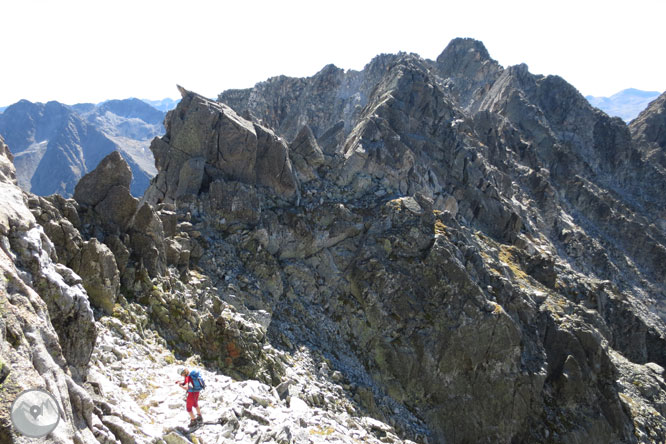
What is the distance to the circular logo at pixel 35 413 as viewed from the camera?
7.95 m

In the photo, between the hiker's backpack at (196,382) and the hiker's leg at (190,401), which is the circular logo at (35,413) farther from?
the hiker's leg at (190,401)

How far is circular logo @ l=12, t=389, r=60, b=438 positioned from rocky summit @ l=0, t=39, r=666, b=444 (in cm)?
18

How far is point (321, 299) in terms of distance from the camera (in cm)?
3916

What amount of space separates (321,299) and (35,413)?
31.6 metres

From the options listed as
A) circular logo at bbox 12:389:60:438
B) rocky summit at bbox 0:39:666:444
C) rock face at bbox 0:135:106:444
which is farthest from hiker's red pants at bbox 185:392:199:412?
circular logo at bbox 12:389:60:438

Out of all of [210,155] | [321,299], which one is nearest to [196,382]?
[321,299]

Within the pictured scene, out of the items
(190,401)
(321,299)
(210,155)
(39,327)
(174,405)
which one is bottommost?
(174,405)

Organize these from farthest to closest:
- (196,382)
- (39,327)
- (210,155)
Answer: (210,155) < (196,382) < (39,327)

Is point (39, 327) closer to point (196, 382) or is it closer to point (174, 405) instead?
point (196, 382)

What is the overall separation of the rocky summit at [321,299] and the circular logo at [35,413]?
181 millimetres

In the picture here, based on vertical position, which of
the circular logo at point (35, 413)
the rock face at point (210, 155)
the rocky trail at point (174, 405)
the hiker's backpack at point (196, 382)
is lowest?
the rocky trail at point (174, 405)

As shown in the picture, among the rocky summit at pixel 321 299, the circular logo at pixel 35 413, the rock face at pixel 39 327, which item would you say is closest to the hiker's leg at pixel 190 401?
the rocky summit at pixel 321 299

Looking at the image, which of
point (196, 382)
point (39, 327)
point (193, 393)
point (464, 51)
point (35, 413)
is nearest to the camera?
point (35, 413)

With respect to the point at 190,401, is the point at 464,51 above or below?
above
